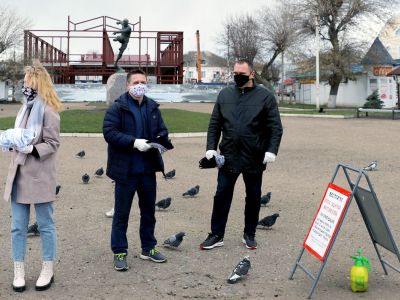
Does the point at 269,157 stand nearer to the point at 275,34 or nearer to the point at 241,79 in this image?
the point at 241,79

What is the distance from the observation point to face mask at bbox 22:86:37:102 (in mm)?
4566

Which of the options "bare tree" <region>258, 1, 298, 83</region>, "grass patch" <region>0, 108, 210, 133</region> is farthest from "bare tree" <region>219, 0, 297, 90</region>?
"grass patch" <region>0, 108, 210, 133</region>

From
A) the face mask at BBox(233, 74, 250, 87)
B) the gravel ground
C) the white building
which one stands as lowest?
the gravel ground

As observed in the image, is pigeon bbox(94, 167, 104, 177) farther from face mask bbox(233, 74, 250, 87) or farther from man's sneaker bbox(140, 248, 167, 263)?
face mask bbox(233, 74, 250, 87)

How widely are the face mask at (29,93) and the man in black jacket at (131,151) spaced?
73 centimetres

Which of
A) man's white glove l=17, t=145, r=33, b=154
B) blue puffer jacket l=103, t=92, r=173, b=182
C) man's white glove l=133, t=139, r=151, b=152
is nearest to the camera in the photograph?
man's white glove l=17, t=145, r=33, b=154

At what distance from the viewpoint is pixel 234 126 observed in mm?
5684

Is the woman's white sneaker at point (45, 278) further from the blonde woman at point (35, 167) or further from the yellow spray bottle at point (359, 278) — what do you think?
the yellow spray bottle at point (359, 278)

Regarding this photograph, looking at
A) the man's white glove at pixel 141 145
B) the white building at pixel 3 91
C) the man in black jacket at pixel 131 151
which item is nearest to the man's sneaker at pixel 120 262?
the man in black jacket at pixel 131 151

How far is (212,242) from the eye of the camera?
5918 mm

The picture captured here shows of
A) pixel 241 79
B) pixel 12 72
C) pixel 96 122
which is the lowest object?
pixel 96 122

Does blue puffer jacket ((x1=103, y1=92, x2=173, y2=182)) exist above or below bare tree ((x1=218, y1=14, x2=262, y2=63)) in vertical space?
below

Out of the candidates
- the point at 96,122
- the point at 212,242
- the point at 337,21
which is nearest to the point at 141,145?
the point at 212,242

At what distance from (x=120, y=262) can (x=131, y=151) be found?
1.04 meters
